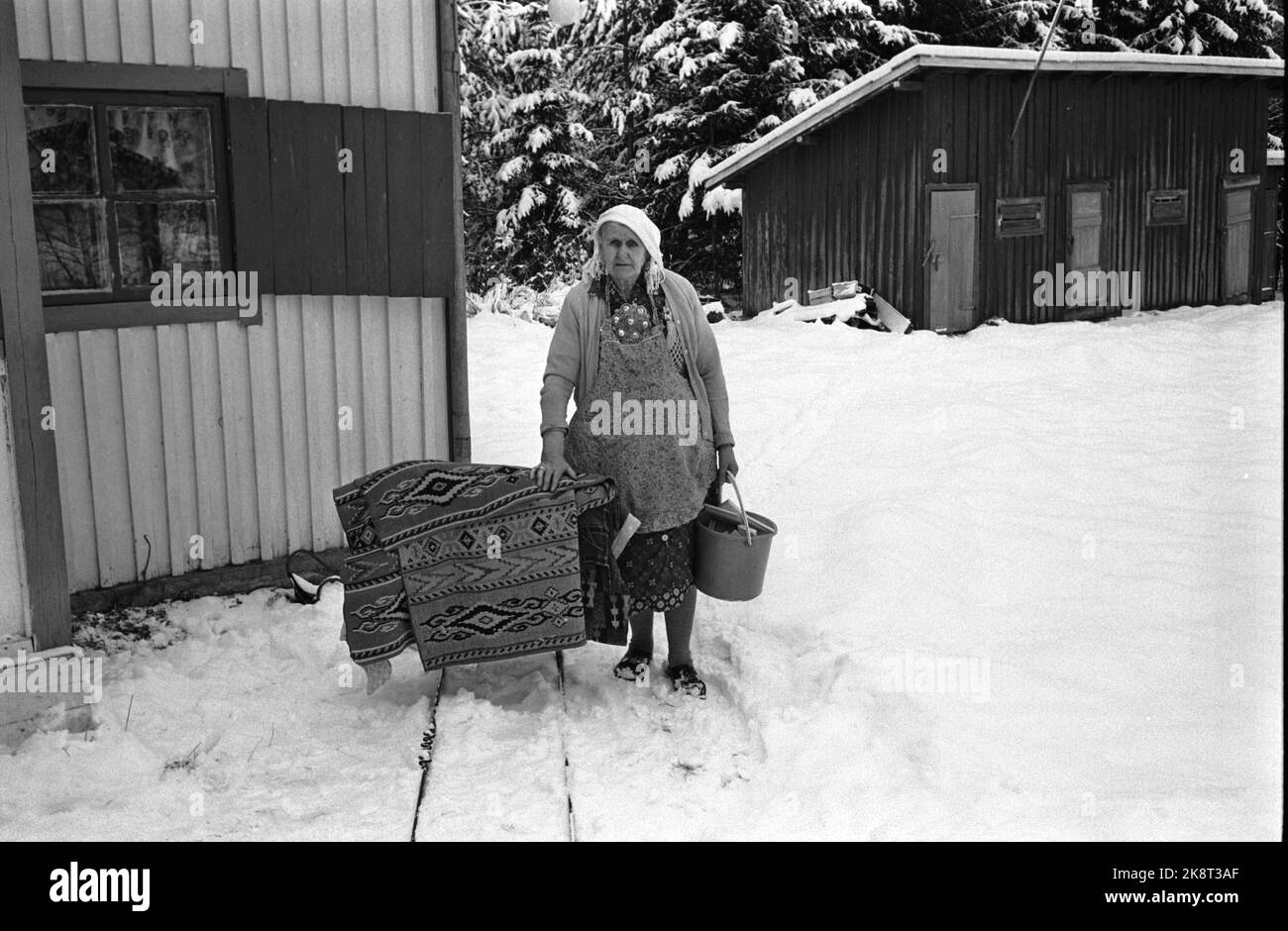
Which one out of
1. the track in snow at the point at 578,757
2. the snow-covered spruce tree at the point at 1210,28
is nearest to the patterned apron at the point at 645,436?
the track in snow at the point at 578,757

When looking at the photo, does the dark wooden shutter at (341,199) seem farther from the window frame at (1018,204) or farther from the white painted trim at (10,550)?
the window frame at (1018,204)

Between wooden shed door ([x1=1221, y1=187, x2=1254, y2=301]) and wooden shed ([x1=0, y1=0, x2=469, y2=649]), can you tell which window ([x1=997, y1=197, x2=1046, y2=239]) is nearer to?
wooden shed door ([x1=1221, y1=187, x2=1254, y2=301])

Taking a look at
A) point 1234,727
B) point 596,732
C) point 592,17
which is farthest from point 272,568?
point 592,17

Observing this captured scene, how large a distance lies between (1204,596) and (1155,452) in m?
2.85

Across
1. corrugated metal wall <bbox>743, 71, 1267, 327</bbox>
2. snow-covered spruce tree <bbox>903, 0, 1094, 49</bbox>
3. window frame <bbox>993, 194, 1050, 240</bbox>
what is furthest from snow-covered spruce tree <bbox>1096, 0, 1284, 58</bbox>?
window frame <bbox>993, 194, 1050, 240</bbox>

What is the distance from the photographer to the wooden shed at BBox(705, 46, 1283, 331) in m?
14.9

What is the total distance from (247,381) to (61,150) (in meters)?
1.31

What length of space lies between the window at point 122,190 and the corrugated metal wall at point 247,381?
0.20 metres

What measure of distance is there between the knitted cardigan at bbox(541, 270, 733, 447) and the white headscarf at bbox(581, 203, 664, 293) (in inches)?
2.4

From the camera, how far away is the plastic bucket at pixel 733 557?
4477 mm

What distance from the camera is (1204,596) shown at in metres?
5.11

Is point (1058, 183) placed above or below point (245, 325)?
above

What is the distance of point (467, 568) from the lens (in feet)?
14.5
